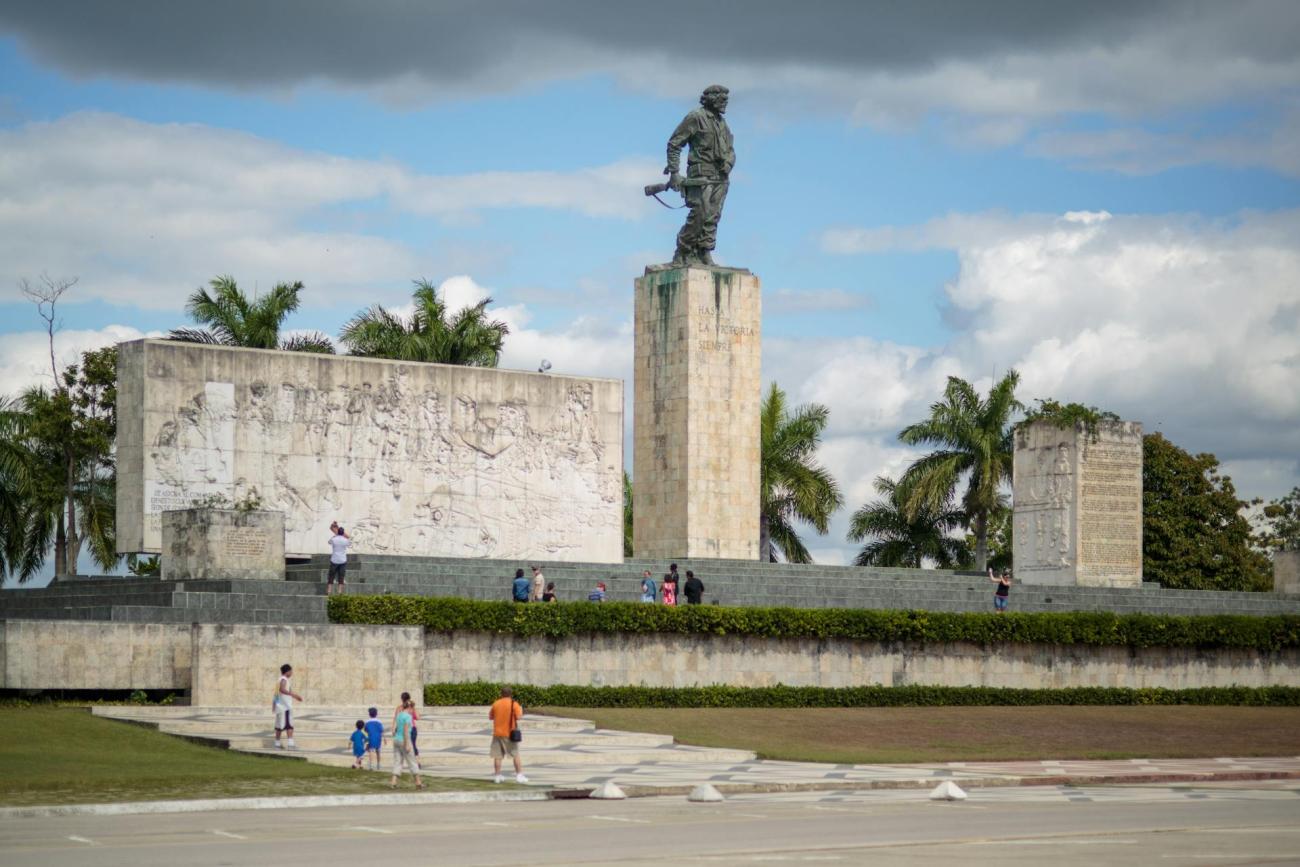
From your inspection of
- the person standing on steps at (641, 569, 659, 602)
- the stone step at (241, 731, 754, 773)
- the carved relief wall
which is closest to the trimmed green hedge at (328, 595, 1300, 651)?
the person standing on steps at (641, 569, 659, 602)

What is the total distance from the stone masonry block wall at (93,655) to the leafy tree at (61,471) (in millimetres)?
12995

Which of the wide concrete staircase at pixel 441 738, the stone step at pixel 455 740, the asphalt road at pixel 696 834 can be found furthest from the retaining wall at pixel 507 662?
the asphalt road at pixel 696 834

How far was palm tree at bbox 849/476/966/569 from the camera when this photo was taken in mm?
43094

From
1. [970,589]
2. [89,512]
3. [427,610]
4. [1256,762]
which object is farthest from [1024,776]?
[89,512]

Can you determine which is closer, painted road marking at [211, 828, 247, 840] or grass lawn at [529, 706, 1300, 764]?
painted road marking at [211, 828, 247, 840]

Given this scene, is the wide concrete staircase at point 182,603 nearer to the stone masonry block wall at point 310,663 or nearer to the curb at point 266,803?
the stone masonry block wall at point 310,663

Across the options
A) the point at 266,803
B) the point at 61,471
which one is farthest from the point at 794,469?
the point at 266,803

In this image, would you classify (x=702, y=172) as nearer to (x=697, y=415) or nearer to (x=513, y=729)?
(x=697, y=415)

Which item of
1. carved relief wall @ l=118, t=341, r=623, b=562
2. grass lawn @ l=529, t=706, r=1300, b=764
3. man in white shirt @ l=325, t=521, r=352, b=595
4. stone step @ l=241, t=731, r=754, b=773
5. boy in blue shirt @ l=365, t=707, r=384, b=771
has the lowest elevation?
grass lawn @ l=529, t=706, r=1300, b=764

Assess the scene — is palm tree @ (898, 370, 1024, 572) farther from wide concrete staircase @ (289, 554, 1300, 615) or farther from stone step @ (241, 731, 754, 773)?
stone step @ (241, 731, 754, 773)

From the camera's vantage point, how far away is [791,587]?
3064cm

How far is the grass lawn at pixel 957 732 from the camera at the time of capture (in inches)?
923

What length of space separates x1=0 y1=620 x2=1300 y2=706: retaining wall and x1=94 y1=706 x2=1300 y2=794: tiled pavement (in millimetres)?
632

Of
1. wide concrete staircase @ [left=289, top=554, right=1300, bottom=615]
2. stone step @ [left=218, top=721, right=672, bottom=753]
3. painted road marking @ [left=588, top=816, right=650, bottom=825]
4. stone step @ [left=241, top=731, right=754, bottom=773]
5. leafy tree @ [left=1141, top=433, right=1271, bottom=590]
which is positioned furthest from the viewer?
leafy tree @ [left=1141, top=433, right=1271, bottom=590]
